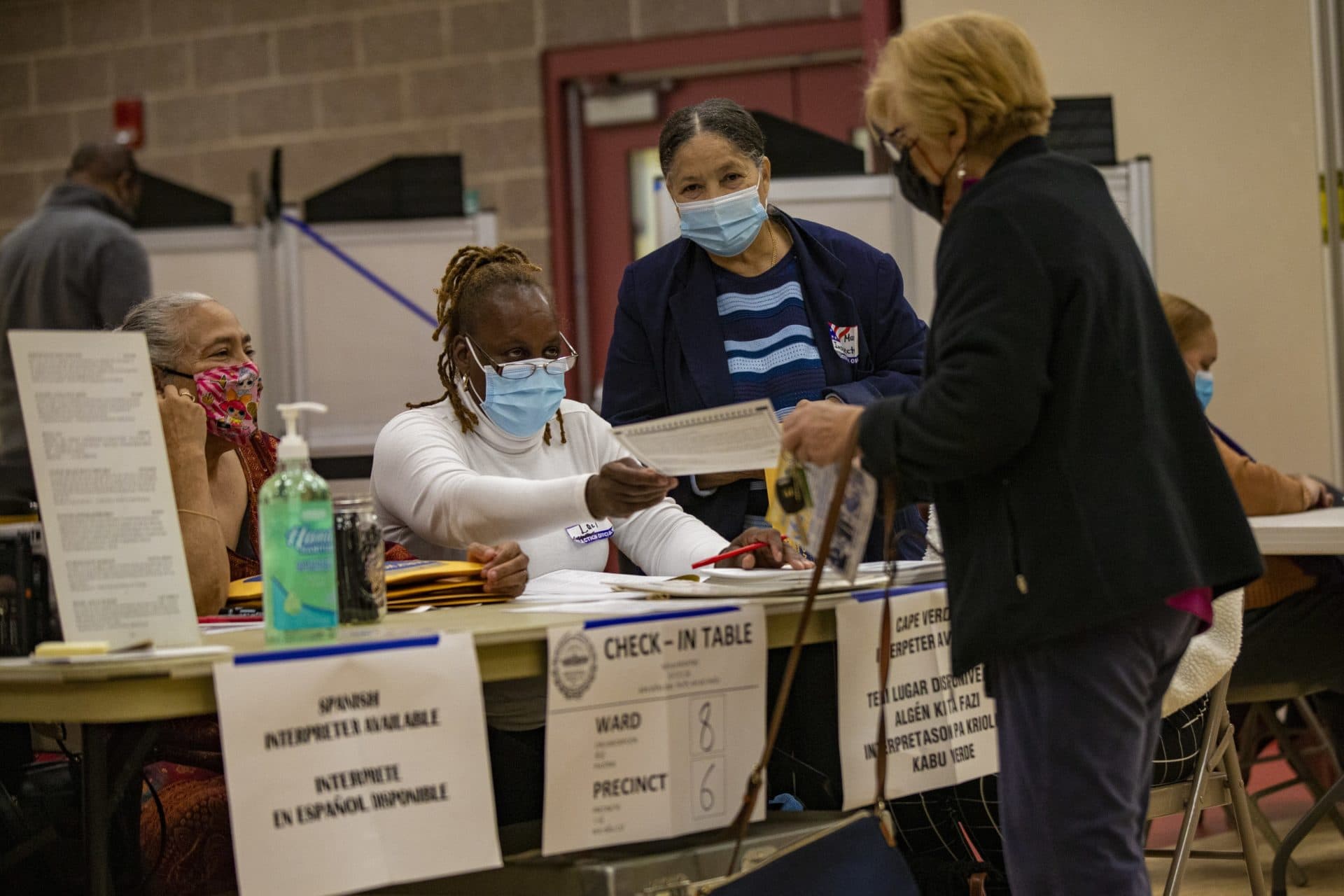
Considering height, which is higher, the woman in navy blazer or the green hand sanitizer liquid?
the woman in navy blazer

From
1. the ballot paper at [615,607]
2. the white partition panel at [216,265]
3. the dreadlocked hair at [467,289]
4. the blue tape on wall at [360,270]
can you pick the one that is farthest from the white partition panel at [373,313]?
the ballot paper at [615,607]

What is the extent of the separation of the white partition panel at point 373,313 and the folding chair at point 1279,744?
250 centimetres

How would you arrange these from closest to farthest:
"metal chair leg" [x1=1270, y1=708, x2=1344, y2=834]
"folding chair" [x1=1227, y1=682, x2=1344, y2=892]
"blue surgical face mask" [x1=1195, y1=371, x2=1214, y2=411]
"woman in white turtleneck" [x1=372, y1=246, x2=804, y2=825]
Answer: "woman in white turtleneck" [x1=372, y1=246, x2=804, y2=825], "folding chair" [x1=1227, y1=682, x2=1344, y2=892], "metal chair leg" [x1=1270, y1=708, x2=1344, y2=834], "blue surgical face mask" [x1=1195, y1=371, x2=1214, y2=411]

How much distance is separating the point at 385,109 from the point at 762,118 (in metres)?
2.93

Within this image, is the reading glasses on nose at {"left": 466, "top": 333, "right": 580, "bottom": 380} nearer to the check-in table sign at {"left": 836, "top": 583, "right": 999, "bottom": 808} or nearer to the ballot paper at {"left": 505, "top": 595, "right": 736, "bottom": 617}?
the ballot paper at {"left": 505, "top": 595, "right": 736, "bottom": 617}

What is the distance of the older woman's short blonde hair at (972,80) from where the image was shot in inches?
59.2

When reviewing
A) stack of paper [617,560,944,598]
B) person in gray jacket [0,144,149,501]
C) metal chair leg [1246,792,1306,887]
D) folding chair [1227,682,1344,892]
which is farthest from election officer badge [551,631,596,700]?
person in gray jacket [0,144,149,501]

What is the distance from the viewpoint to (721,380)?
2.43m

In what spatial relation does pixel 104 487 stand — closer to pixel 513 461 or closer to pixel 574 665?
pixel 574 665

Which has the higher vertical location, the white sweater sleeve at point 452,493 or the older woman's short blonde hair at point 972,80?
the older woman's short blonde hair at point 972,80

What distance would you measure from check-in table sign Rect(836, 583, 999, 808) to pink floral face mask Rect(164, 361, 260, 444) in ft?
3.01

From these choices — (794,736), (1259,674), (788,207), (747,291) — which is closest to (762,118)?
(788,207)

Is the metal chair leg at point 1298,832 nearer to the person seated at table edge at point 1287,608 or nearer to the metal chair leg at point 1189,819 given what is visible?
the person seated at table edge at point 1287,608

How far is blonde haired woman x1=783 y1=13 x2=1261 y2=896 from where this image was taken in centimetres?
141
